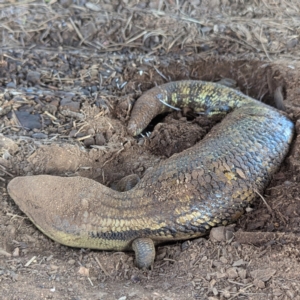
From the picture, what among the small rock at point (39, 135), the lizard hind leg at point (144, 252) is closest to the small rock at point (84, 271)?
the lizard hind leg at point (144, 252)

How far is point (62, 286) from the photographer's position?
2838mm

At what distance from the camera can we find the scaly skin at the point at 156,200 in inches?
130

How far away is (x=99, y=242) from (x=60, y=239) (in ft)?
1.03

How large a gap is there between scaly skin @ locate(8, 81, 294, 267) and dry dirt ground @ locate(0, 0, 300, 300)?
13cm

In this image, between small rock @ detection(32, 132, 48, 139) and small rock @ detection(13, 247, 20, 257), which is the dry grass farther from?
small rock @ detection(13, 247, 20, 257)

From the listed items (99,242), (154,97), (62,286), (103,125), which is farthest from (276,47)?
(62,286)

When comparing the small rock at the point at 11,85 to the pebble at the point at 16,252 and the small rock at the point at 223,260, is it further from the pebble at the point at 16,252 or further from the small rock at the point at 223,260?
the small rock at the point at 223,260

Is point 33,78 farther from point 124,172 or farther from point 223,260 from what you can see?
point 223,260

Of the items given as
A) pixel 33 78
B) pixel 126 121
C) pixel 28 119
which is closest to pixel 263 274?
pixel 126 121

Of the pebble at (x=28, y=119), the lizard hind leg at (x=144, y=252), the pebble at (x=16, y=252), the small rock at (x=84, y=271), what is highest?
the pebble at (x=28, y=119)

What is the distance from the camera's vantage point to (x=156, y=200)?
3385 mm

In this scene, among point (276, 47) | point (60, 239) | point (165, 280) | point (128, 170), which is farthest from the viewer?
point (276, 47)

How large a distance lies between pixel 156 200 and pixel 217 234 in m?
0.54

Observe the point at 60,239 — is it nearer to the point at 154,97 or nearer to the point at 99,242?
the point at 99,242
